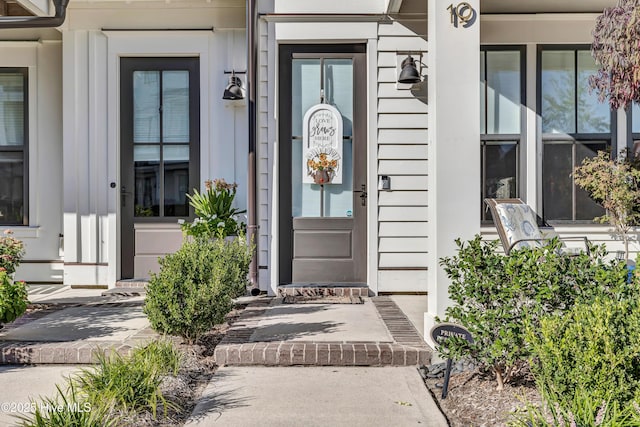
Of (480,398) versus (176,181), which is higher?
(176,181)

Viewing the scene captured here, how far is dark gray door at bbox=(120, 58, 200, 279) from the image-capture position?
578cm

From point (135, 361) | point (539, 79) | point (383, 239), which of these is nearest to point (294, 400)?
point (135, 361)

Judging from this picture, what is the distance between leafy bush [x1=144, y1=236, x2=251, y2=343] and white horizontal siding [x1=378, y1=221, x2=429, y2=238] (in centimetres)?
202

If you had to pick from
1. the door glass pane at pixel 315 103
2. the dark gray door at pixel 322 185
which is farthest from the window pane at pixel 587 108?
the door glass pane at pixel 315 103

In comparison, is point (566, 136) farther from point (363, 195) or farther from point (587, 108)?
point (363, 195)

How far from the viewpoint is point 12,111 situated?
6066mm

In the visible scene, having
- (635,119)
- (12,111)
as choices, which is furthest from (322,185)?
(12,111)

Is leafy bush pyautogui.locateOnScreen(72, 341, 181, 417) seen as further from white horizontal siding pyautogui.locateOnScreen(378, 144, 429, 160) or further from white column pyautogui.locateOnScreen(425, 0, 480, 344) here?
white horizontal siding pyautogui.locateOnScreen(378, 144, 429, 160)

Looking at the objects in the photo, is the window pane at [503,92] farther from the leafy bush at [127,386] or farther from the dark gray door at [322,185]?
the leafy bush at [127,386]

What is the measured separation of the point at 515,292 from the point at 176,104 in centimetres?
428

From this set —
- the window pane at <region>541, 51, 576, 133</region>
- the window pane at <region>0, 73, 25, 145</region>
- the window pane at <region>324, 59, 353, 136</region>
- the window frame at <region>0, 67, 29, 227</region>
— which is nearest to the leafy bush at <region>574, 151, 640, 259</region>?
the window pane at <region>541, 51, 576, 133</region>

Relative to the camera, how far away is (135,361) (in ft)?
8.73

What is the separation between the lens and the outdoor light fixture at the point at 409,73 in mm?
5121

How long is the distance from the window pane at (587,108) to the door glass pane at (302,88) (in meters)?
2.65
